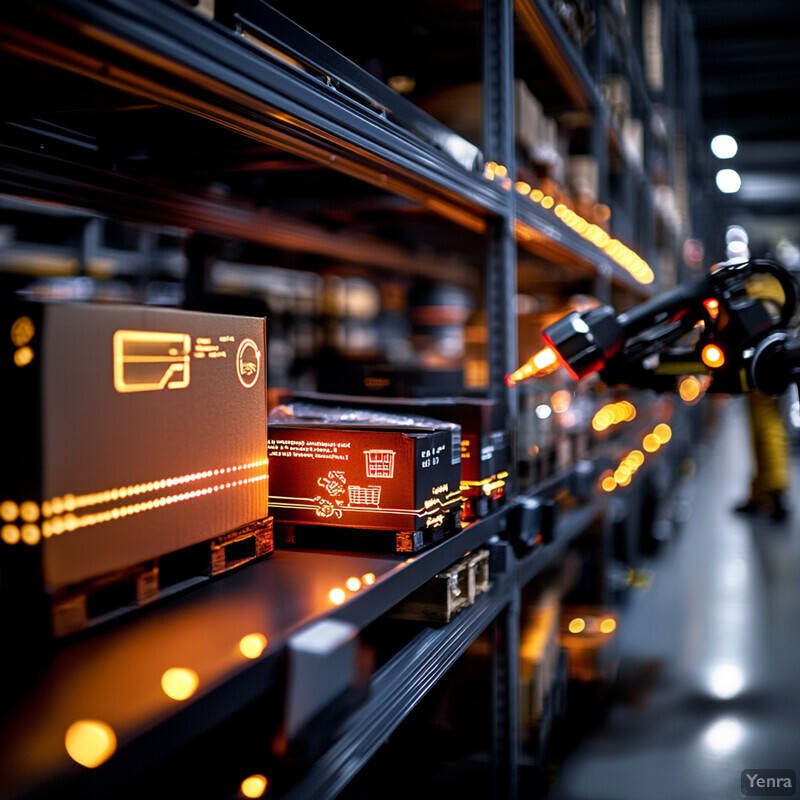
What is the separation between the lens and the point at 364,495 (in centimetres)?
130

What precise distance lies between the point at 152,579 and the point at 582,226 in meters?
2.48

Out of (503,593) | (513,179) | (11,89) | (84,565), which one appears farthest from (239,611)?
(513,179)

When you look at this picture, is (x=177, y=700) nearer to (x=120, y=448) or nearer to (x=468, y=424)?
(x=120, y=448)

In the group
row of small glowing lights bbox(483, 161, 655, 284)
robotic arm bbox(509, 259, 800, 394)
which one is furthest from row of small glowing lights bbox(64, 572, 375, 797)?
row of small glowing lights bbox(483, 161, 655, 284)

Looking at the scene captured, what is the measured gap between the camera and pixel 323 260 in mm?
3531

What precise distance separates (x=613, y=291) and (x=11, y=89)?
4423 millimetres

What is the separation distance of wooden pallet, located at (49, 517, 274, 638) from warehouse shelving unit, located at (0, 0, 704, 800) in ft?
0.07

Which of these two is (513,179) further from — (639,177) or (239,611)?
(639,177)

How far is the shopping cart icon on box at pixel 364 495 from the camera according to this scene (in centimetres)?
130

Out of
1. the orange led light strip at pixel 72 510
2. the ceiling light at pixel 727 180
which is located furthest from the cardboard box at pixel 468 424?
the ceiling light at pixel 727 180

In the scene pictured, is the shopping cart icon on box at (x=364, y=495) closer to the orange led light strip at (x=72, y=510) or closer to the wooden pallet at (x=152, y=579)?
the wooden pallet at (x=152, y=579)

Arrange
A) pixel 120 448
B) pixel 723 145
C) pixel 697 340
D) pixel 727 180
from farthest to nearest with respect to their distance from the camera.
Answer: pixel 727 180
pixel 723 145
pixel 697 340
pixel 120 448

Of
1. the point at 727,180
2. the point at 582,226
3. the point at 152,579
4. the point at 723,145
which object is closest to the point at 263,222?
the point at 582,226

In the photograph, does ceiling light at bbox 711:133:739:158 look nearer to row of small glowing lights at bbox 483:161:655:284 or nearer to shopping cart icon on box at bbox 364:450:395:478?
row of small glowing lights at bbox 483:161:655:284
